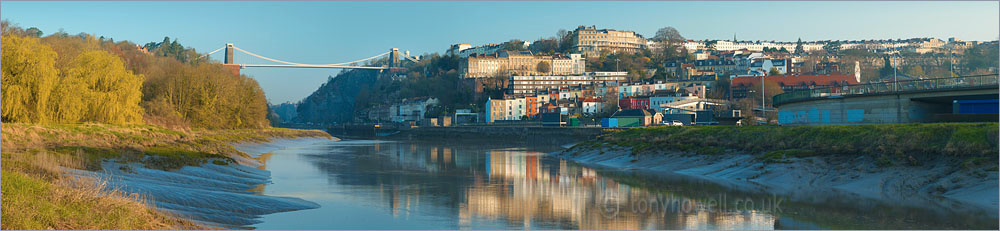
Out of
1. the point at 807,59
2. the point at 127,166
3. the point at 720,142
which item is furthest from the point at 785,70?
the point at 127,166

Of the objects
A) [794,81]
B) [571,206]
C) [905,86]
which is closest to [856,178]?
[571,206]

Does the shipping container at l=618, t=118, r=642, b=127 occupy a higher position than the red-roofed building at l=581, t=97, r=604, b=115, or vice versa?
the red-roofed building at l=581, t=97, r=604, b=115

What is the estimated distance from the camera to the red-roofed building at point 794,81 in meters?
115

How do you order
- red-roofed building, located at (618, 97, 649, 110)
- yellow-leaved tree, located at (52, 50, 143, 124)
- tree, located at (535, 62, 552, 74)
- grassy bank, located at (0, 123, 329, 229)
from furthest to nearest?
tree, located at (535, 62, 552, 74) < red-roofed building, located at (618, 97, 649, 110) < yellow-leaved tree, located at (52, 50, 143, 124) < grassy bank, located at (0, 123, 329, 229)

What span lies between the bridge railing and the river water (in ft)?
38.1

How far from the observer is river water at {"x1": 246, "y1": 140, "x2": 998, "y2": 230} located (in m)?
17.3

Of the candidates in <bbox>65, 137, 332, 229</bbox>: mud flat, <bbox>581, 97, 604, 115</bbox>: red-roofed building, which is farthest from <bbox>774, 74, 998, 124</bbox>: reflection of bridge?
<bbox>581, 97, 604, 115</bbox>: red-roofed building

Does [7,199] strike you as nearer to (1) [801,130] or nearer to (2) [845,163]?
(2) [845,163]

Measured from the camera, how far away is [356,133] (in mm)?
147750

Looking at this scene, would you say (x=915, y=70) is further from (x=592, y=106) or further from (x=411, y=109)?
(x=411, y=109)

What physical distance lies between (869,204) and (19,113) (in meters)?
36.5

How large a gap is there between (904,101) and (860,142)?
26.6ft

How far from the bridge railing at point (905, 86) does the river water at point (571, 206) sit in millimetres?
11628

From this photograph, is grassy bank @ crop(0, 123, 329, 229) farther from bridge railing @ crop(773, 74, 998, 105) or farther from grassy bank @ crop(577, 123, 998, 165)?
bridge railing @ crop(773, 74, 998, 105)
